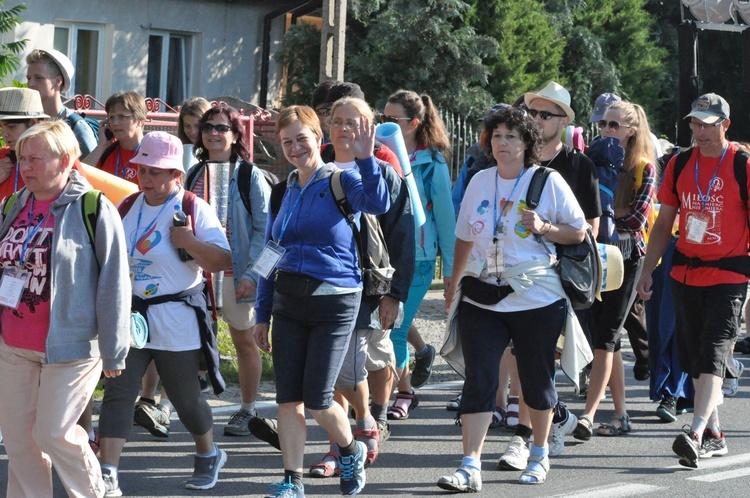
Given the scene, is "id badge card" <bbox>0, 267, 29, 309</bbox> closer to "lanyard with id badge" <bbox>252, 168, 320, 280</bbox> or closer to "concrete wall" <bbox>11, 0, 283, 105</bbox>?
"lanyard with id badge" <bbox>252, 168, 320, 280</bbox>

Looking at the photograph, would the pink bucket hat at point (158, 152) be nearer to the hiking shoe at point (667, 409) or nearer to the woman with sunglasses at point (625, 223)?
the woman with sunglasses at point (625, 223)

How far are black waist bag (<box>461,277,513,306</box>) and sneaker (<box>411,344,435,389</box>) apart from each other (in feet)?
7.88

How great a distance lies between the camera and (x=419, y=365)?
28.2ft

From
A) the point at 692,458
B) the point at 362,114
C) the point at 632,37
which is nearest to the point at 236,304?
the point at 362,114

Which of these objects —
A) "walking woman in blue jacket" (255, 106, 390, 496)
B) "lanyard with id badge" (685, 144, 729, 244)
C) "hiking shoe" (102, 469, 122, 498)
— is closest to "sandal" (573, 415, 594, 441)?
"lanyard with id badge" (685, 144, 729, 244)

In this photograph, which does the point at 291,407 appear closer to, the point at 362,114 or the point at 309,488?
the point at 309,488

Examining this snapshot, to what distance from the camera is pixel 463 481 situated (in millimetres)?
5980

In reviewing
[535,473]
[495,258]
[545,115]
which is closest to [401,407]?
[535,473]

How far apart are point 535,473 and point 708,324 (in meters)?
1.44

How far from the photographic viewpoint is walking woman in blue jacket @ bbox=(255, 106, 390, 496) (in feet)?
18.3

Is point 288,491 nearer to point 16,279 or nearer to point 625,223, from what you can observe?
point 16,279

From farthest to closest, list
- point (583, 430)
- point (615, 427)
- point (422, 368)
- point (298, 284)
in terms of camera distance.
A: point (422, 368)
point (615, 427)
point (583, 430)
point (298, 284)

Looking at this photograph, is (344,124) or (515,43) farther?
(515,43)

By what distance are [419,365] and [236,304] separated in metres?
1.96
